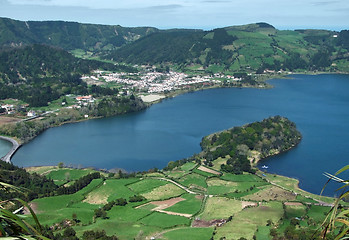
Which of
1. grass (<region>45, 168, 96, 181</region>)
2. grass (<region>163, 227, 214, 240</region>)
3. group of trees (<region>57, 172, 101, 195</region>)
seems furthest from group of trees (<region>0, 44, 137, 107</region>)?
grass (<region>163, 227, 214, 240</region>)

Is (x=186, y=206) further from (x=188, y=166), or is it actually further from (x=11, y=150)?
(x=11, y=150)

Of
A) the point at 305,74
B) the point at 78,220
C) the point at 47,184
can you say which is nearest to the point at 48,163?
the point at 47,184

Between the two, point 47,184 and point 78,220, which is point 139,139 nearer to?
point 47,184

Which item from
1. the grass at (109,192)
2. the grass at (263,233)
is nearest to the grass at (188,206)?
the grass at (109,192)

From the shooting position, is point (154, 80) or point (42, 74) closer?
point (42, 74)

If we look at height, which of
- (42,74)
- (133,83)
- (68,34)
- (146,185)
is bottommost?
(146,185)

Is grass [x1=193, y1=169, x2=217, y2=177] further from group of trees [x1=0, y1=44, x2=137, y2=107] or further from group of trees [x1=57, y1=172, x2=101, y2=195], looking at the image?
group of trees [x1=0, y1=44, x2=137, y2=107]

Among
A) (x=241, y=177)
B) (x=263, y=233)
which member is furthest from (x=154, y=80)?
(x=263, y=233)
